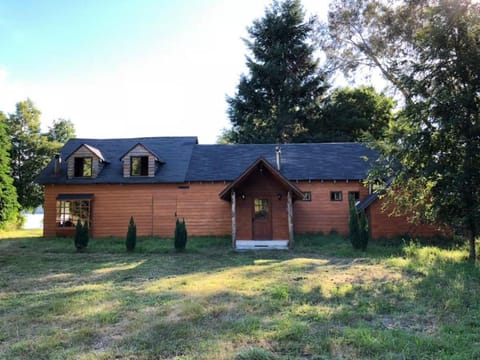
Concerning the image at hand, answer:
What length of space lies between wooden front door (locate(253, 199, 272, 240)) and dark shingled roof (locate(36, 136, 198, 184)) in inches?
184

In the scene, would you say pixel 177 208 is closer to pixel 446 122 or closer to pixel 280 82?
pixel 446 122

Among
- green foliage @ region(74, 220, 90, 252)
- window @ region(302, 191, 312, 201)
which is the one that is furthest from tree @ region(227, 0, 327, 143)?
green foliage @ region(74, 220, 90, 252)

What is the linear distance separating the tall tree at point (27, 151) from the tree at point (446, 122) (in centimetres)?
2921

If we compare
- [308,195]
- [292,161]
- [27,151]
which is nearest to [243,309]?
[308,195]

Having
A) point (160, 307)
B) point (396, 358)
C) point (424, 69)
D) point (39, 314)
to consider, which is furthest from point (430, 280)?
point (39, 314)

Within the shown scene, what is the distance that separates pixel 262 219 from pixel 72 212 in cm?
1075

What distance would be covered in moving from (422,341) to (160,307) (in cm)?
421

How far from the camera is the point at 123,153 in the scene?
2164cm

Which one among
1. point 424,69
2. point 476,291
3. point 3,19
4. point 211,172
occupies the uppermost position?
point 3,19

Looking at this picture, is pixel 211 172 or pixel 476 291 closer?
pixel 476 291

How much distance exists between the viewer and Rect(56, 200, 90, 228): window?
19266mm

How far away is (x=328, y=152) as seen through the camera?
21141mm

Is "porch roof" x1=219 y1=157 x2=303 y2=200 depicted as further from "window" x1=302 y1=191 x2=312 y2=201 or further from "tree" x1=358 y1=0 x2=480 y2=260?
"tree" x1=358 y1=0 x2=480 y2=260

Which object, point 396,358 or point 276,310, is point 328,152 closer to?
point 276,310
